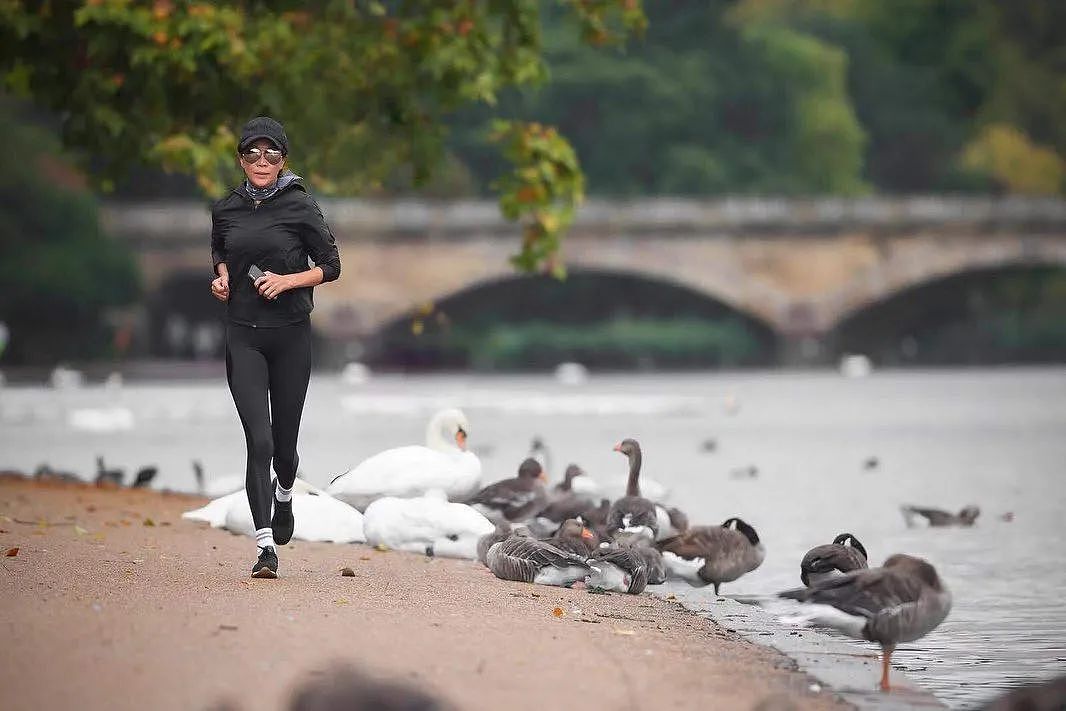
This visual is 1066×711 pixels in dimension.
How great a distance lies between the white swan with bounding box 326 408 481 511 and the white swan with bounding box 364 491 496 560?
281mm

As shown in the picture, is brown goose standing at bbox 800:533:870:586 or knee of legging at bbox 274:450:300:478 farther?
brown goose standing at bbox 800:533:870:586

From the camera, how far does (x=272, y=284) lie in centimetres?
872

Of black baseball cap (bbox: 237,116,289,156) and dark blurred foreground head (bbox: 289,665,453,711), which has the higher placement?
black baseball cap (bbox: 237,116,289,156)

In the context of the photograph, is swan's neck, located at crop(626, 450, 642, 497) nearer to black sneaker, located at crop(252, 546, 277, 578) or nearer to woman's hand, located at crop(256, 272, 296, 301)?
black sneaker, located at crop(252, 546, 277, 578)

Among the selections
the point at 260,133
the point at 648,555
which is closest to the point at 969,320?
the point at 648,555

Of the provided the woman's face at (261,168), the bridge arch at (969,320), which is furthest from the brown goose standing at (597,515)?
the bridge arch at (969,320)

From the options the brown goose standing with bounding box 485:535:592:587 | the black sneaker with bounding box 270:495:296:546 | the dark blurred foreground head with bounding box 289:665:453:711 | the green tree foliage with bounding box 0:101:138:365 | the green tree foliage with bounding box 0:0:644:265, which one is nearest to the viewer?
the dark blurred foreground head with bounding box 289:665:453:711

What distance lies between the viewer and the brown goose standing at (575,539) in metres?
10.4

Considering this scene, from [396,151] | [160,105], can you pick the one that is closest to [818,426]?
[396,151]

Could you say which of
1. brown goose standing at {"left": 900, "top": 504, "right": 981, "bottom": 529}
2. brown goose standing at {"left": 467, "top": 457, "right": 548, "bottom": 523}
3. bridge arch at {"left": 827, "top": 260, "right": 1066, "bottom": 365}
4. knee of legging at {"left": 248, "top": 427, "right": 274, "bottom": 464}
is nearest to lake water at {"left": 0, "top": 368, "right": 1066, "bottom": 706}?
brown goose standing at {"left": 900, "top": 504, "right": 981, "bottom": 529}

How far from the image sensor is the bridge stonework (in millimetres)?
56344

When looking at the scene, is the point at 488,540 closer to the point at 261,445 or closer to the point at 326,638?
the point at 261,445

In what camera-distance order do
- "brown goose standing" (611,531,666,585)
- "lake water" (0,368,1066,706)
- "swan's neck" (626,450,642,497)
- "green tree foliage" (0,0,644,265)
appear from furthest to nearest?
"green tree foliage" (0,0,644,265) < "swan's neck" (626,450,642,497) < "lake water" (0,368,1066,706) < "brown goose standing" (611,531,666,585)

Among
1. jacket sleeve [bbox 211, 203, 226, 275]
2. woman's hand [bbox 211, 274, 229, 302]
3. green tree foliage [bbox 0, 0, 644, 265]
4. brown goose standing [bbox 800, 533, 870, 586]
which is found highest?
green tree foliage [bbox 0, 0, 644, 265]
